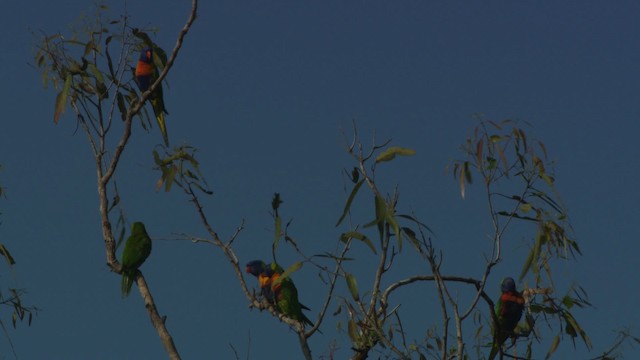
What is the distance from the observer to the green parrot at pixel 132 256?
5.36 m

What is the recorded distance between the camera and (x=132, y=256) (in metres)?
5.46

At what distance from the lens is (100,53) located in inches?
225

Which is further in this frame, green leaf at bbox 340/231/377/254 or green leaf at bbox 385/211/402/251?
green leaf at bbox 340/231/377/254

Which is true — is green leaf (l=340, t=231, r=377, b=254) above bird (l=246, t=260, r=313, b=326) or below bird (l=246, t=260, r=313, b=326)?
below

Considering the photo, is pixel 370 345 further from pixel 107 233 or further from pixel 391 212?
pixel 107 233

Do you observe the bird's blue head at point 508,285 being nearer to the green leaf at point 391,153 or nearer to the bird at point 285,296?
the bird at point 285,296

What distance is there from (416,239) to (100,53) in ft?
8.33

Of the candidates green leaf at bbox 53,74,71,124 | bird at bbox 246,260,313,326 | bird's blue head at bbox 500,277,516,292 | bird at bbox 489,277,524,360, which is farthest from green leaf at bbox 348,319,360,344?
green leaf at bbox 53,74,71,124

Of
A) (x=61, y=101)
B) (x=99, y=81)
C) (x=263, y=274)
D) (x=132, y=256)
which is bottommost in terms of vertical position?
(x=132, y=256)

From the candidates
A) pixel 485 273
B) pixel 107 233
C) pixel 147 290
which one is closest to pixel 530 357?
pixel 485 273

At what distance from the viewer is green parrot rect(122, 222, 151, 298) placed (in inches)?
211

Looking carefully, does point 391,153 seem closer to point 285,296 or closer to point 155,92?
point 285,296

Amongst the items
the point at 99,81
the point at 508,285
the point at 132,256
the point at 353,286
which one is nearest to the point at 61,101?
the point at 99,81

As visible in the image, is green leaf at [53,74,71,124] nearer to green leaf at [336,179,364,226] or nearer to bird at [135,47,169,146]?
bird at [135,47,169,146]
